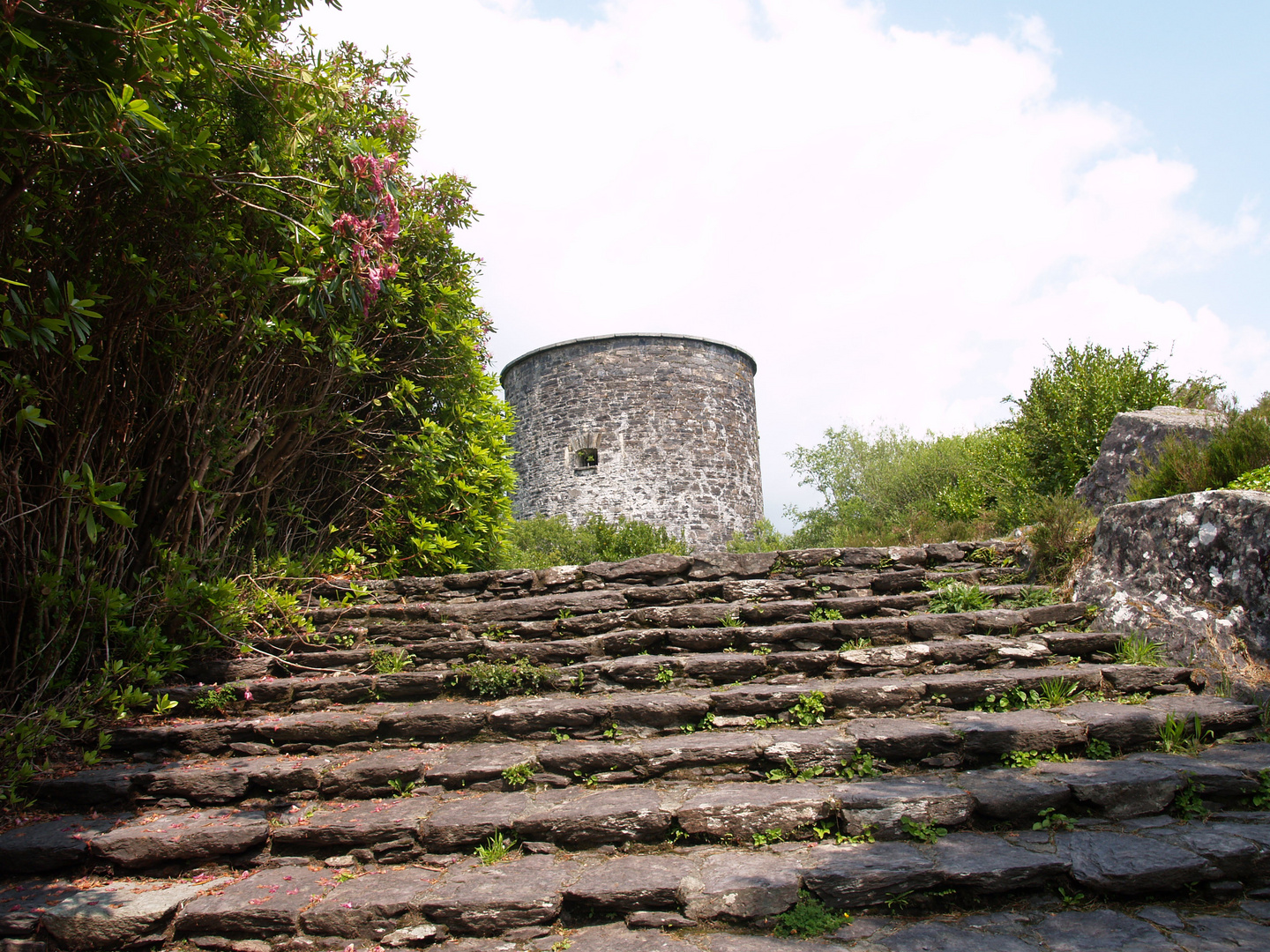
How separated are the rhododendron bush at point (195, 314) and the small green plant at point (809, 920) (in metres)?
3.24

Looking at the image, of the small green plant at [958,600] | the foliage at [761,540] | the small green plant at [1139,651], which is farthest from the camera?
the foliage at [761,540]

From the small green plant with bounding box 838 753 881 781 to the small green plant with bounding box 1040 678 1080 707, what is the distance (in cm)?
125

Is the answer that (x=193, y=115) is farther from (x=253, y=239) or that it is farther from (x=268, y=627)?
(x=268, y=627)

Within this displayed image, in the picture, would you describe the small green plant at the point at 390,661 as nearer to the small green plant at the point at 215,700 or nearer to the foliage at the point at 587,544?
the small green plant at the point at 215,700

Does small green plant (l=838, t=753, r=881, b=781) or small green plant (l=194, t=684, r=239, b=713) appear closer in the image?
small green plant (l=838, t=753, r=881, b=781)

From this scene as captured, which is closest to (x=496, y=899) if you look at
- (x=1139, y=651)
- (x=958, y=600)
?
(x=958, y=600)

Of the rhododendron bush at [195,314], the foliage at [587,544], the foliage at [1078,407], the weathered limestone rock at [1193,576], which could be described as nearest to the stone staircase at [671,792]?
the weathered limestone rock at [1193,576]

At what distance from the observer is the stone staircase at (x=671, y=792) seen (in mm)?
2736

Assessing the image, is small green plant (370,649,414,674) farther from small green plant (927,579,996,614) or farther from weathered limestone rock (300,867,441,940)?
small green plant (927,579,996,614)

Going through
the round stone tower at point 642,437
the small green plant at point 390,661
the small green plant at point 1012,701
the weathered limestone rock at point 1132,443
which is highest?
the round stone tower at point 642,437

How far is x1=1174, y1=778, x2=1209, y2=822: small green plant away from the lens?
3119 millimetres

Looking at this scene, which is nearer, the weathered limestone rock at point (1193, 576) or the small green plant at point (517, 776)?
the small green plant at point (517, 776)

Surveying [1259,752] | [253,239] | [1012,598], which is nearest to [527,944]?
[1259,752]

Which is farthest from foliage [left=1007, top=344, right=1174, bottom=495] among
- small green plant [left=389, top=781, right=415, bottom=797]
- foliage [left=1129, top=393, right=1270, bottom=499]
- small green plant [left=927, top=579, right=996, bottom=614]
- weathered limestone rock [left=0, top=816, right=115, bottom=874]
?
weathered limestone rock [left=0, top=816, right=115, bottom=874]
